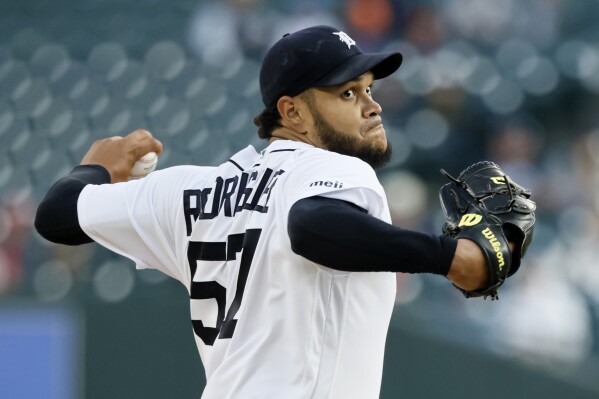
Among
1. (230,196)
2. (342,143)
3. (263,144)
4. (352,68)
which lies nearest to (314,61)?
(352,68)

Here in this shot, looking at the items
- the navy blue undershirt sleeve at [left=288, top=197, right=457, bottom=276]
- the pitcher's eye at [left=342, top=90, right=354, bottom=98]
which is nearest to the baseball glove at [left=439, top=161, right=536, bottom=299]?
the navy blue undershirt sleeve at [left=288, top=197, right=457, bottom=276]

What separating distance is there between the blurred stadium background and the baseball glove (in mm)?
3318

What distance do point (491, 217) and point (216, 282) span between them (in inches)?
26.5

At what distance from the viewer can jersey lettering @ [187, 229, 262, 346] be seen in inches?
94.5

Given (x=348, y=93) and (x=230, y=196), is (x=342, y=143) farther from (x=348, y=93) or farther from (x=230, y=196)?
(x=230, y=196)

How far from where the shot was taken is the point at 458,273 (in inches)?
86.7

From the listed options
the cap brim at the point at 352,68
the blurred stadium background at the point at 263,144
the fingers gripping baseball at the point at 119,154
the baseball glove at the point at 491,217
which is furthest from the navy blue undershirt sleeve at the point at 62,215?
the blurred stadium background at the point at 263,144

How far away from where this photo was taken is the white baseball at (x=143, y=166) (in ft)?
9.80

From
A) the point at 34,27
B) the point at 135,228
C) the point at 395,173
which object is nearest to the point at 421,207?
the point at 395,173

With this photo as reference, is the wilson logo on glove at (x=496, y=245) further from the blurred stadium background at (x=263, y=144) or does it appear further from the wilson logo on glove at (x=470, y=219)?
the blurred stadium background at (x=263, y=144)

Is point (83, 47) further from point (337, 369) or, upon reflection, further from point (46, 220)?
point (337, 369)

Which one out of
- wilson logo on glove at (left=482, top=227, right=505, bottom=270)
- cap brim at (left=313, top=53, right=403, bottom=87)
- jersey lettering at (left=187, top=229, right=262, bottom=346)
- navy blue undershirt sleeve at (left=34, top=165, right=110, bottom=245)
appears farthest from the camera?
navy blue undershirt sleeve at (left=34, top=165, right=110, bottom=245)

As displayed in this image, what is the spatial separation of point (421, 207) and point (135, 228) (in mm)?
5000

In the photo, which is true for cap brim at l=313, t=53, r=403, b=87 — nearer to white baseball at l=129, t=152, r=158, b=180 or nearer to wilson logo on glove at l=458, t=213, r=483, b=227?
wilson logo on glove at l=458, t=213, r=483, b=227
